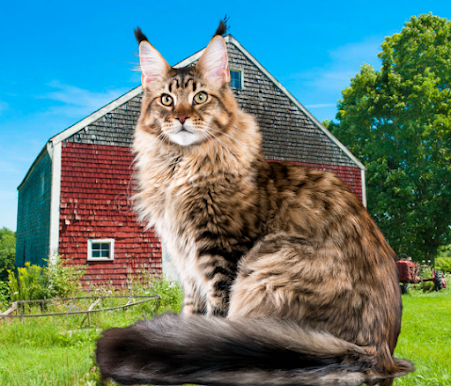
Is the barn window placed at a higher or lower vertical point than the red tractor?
higher

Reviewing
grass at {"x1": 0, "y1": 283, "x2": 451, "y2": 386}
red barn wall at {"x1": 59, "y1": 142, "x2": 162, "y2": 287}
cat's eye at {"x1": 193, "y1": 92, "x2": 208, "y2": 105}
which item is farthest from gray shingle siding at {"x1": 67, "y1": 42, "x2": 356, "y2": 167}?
cat's eye at {"x1": 193, "y1": 92, "x2": 208, "y2": 105}

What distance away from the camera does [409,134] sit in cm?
2056

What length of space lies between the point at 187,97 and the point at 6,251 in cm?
3047

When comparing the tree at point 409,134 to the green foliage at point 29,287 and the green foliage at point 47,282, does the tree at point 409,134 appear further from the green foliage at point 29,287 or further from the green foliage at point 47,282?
the green foliage at point 29,287

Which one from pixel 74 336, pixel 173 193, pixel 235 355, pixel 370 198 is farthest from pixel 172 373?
pixel 370 198

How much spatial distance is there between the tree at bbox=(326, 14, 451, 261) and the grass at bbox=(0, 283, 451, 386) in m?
11.7

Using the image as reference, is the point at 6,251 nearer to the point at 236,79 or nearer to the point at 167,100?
the point at 236,79

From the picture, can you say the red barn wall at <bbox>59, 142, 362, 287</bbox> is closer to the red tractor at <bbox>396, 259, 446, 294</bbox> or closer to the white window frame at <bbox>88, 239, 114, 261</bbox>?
the white window frame at <bbox>88, 239, 114, 261</bbox>

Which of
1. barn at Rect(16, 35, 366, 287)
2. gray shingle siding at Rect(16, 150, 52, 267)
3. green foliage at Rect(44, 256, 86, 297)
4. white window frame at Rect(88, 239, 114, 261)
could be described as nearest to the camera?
green foliage at Rect(44, 256, 86, 297)

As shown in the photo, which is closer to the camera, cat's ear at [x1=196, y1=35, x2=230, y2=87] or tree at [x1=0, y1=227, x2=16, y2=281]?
cat's ear at [x1=196, y1=35, x2=230, y2=87]

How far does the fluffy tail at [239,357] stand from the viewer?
6.95 ft

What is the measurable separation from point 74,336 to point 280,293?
436cm

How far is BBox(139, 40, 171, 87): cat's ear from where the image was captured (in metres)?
3.18

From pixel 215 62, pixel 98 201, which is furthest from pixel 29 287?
pixel 215 62
